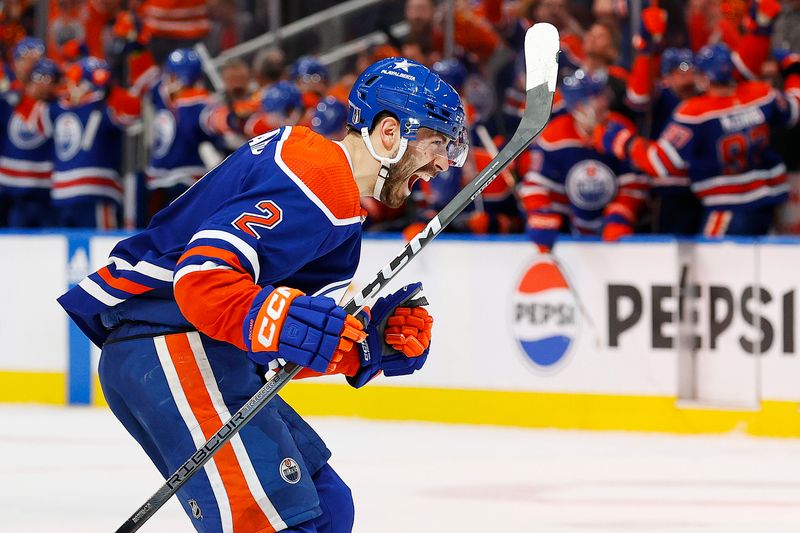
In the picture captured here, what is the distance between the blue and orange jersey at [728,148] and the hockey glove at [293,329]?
3.97m

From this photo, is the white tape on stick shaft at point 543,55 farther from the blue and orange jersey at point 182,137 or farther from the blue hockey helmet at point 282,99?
the blue and orange jersey at point 182,137

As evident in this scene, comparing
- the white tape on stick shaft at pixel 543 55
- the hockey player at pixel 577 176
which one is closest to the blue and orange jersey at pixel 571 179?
the hockey player at pixel 577 176

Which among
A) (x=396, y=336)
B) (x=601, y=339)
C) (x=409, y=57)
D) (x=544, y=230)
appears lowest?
(x=601, y=339)

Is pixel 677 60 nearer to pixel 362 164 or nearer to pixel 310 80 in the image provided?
pixel 310 80

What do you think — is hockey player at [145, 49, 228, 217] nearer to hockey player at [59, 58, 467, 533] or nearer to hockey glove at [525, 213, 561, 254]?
hockey glove at [525, 213, 561, 254]

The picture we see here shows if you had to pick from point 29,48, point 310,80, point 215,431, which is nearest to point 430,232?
point 215,431

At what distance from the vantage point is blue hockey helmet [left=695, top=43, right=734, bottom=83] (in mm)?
6047

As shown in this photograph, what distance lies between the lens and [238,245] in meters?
2.45

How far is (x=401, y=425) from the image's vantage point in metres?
6.40

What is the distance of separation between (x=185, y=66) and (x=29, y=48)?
1261 millimetres

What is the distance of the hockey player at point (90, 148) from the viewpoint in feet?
25.4

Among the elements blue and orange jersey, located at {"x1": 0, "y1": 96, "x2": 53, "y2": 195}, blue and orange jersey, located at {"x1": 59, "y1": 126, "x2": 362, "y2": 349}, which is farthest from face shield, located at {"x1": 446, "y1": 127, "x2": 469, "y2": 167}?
blue and orange jersey, located at {"x1": 0, "y1": 96, "x2": 53, "y2": 195}

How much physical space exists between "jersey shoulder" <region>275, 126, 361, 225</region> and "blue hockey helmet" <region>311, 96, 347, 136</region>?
13.6 ft

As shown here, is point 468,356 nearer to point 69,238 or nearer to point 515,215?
point 515,215
